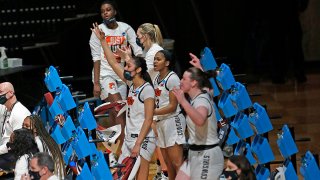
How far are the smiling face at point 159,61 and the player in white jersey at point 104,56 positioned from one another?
1.55 meters

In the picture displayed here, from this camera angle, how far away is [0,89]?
10.7 meters

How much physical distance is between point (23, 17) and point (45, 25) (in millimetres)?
452

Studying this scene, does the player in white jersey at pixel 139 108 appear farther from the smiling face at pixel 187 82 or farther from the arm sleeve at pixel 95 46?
the arm sleeve at pixel 95 46

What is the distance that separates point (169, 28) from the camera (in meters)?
18.3

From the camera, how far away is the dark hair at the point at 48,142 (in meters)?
9.45

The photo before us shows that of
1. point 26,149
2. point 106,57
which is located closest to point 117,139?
point 106,57

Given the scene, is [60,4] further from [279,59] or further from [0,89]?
[0,89]

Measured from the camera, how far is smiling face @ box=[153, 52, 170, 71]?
10273 millimetres

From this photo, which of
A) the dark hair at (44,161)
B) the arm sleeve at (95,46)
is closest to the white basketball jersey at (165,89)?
the arm sleeve at (95,46)

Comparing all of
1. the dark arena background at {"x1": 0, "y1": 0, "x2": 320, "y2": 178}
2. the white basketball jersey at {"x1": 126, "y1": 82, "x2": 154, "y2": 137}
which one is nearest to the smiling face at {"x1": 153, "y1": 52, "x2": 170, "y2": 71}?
the white basketball jersey at {"x1": 126, "y1": 82, "x2": 154, "y2": 137}

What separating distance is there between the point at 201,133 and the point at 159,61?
141 cm

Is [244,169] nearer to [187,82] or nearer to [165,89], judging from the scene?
[187,82]

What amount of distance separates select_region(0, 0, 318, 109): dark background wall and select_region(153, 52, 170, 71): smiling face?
573 cm

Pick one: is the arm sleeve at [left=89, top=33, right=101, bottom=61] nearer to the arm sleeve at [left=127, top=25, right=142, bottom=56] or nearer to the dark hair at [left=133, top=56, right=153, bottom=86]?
the arm sleeve at [left=127, top=25, right=142, bottom=56]
